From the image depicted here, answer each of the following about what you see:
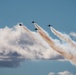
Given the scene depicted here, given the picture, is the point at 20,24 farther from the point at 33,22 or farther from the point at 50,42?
the point at 50,42

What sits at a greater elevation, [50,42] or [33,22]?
[33,22]

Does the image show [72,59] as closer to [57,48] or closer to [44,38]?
[57,48]

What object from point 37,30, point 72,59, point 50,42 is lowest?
point 72,59

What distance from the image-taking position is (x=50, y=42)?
815 inches

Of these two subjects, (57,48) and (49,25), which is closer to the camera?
(57,48)

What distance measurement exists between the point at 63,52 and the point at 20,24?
5840 mm

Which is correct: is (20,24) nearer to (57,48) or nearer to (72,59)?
(57,48)

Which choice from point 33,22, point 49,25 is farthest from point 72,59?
point 33,22

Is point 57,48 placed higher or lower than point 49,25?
lower

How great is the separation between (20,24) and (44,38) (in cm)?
365

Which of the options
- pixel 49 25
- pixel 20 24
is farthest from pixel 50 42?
pixel 20 24

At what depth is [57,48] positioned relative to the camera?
68.1 feet

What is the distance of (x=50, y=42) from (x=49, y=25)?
8.16ft

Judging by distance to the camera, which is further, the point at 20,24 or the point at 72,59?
the point at 20,24
